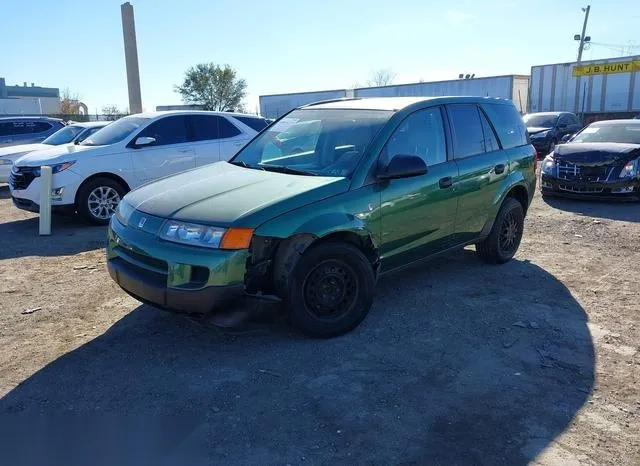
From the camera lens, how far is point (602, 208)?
370 inches

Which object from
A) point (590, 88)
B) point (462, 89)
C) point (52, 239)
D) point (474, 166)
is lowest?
point (52, 239)

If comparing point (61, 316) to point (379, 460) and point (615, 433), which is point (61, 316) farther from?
point (615, 433)

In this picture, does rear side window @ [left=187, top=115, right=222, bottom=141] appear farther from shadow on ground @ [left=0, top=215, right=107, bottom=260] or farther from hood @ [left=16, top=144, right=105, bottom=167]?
shadow on ground @ [left=0, top=215, right=107, bottom=260]

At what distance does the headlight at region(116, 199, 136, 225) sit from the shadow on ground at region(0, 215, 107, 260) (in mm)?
2854

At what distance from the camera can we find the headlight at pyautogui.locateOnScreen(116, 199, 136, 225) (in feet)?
13.6

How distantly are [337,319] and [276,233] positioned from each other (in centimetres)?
91

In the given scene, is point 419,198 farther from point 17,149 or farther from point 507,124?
point 17,149

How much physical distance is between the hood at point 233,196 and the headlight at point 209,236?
43mm

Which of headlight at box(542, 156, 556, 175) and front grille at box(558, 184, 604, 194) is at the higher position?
headlight at box(542, 156, 556, 175)

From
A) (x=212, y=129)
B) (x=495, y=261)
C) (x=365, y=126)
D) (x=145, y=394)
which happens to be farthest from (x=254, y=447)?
(x=212, y=129)

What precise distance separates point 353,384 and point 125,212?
224 centimetres

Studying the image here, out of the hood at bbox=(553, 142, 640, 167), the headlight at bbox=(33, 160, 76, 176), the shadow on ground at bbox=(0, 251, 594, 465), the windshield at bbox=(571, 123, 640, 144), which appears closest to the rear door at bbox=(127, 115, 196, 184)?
the headlight at bbox=(33, 160, 76, 176)

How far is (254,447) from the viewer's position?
287cm

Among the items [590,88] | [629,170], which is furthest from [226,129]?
[590,88]
